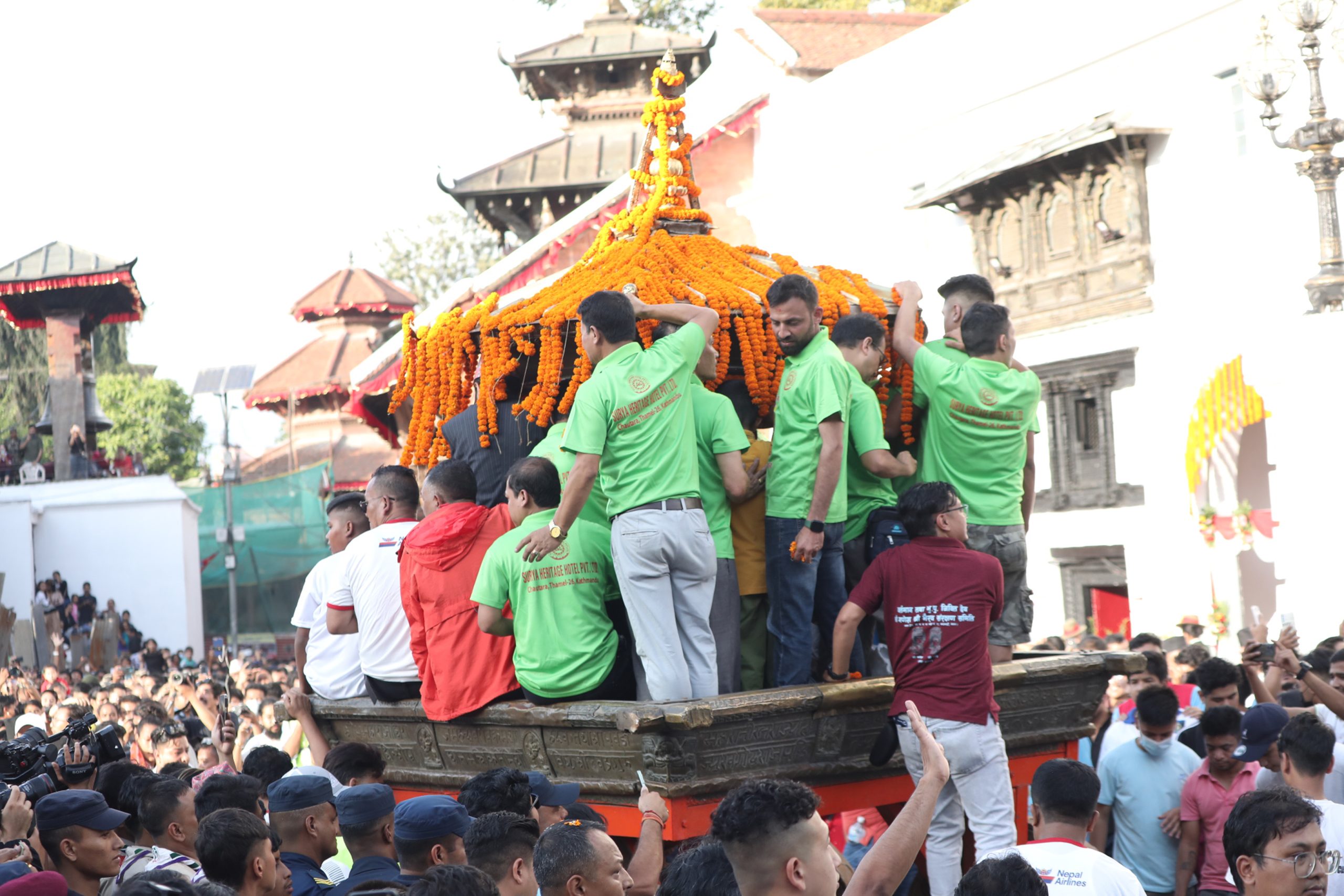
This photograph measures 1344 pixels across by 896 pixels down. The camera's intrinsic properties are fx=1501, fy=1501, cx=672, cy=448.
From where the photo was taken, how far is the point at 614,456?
5867 mm

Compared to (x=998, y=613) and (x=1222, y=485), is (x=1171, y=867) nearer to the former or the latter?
(x=998, y=613)

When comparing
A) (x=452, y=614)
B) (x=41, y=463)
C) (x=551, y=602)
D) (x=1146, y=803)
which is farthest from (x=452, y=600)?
(x=41, y=463)

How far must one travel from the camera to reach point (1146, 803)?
621 cm

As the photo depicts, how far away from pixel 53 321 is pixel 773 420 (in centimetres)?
2507

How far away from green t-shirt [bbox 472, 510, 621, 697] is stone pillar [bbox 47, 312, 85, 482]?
79.8 feet

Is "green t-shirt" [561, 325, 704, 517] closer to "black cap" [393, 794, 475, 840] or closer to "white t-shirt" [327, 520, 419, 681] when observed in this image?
"white t-shirt" [327, 520, 419, 681]

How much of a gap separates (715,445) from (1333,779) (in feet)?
8.96

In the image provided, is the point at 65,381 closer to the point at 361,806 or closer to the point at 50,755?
the point at 50,755

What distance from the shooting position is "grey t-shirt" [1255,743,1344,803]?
224 inches

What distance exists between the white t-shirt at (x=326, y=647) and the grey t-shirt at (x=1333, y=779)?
4.09m

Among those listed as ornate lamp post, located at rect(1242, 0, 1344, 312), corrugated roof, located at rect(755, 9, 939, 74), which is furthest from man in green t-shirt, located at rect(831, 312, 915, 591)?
corrugated roof, located at rect(755, 9, 939, 74)

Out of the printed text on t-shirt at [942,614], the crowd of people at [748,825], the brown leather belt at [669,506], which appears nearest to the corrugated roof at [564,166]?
the crowd of people at [748,825]

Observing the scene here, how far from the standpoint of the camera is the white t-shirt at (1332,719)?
268 inches

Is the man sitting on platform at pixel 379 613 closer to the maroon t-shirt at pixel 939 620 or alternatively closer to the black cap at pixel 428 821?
the maroon t-shirt at pixel 939 620
